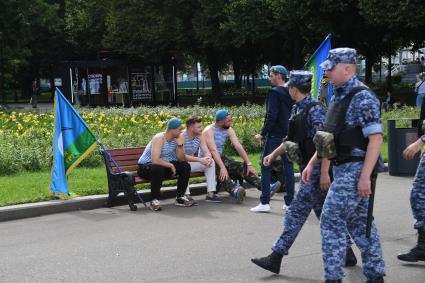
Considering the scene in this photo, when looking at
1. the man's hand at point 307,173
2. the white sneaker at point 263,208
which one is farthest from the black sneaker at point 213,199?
the man's hand at point 307,173

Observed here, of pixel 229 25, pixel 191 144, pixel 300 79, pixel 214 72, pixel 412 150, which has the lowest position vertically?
pixel 191 144

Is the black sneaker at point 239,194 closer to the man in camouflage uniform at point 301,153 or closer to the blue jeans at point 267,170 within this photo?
the blue jeans at point 267,170

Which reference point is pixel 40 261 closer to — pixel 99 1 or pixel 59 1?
pixel 99 1

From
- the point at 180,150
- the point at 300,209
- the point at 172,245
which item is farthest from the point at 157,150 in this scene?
the point at 300,209

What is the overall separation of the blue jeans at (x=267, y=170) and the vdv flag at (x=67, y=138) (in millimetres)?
2770

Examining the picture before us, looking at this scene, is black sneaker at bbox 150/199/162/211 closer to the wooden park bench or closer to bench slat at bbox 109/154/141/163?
the wooden park bench

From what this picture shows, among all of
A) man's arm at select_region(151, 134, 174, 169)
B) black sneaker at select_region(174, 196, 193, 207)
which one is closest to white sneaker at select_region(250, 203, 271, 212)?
black sneaker at select_region(174, 196, 193, 207)

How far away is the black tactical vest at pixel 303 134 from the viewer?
5445 millimetres

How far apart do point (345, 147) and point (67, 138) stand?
5707 mm

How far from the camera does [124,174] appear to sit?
8992mm

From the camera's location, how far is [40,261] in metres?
6.27

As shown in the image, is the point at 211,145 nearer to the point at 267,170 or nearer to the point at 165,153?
the point at 165,153

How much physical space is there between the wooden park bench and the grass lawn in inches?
17.9

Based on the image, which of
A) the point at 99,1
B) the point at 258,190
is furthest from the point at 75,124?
the point at 99,1
